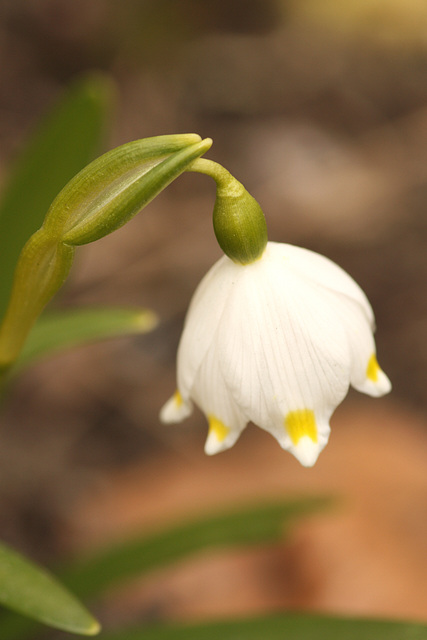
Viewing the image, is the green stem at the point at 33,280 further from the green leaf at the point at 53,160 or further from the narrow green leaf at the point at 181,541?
the narrow green leaf at the point at 181,541

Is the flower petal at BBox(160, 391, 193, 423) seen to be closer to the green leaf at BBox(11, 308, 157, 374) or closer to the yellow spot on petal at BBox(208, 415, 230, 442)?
the yellow spot on petal at BBox(208, 415, 230, 442)

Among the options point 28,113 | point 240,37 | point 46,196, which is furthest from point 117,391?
point 240,37

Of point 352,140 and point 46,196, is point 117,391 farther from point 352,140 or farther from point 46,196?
point 352,140

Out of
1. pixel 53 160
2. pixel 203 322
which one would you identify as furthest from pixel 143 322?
pixel 203 322

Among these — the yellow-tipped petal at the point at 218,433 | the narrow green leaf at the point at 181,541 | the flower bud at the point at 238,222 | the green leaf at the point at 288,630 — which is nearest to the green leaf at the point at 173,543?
the narrow green leaf at the point at 181,541

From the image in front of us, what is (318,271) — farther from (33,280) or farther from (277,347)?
(33,280)

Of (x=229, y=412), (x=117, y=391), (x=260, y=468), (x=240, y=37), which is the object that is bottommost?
(x=260, y=468)
